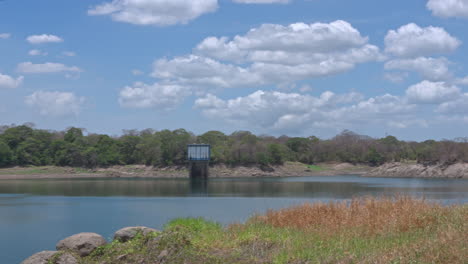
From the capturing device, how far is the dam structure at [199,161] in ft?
376

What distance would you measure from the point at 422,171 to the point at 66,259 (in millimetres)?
112043

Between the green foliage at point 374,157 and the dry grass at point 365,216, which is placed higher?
the green foliage at point 374,157

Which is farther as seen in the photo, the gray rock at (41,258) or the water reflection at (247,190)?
the water reflection at (247,190)

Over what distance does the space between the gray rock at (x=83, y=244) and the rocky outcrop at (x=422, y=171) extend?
104311 millimetres

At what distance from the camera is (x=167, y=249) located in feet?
46.9

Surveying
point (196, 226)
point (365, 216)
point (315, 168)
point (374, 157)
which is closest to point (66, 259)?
point (196, 226)

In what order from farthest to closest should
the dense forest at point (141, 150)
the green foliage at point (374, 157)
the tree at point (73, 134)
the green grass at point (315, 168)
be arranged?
1. the green foliage at point (374, 157)
2. the green grass at point (315, 168)
3. the tree at point (73, 134)
4. the dense forest at point (141, 150)

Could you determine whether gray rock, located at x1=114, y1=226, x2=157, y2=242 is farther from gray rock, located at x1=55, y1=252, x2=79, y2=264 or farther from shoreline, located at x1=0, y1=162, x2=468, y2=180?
shoreline, located at x1=0, y1=162, x2=468, y2=180

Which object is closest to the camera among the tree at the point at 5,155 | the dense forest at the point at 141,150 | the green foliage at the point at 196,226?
the green foliage at the point at 196,226

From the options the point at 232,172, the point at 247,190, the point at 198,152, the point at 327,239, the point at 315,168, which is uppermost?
the point at 198,152

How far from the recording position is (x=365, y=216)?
628 inches

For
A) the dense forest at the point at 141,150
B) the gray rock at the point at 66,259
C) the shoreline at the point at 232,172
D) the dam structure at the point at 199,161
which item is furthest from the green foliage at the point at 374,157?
the gray rock at the point at 66,259

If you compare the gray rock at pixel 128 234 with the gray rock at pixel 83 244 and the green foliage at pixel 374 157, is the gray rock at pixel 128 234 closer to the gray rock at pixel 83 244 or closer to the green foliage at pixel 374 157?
the gray rock at pixel 83 244

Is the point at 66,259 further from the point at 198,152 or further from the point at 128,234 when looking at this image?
the point at 198,152
